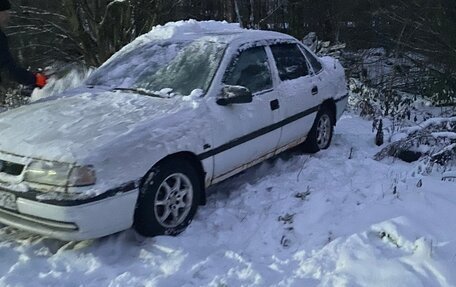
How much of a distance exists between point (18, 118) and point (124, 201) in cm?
125

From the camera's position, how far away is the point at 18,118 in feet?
14.2

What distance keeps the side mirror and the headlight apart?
1.46 m

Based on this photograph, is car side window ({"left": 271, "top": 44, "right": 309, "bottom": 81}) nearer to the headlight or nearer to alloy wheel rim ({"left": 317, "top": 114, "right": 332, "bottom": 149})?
alloy wheel rim ({"left": 317, "top": 114, "right": 332, "bottom": 149})

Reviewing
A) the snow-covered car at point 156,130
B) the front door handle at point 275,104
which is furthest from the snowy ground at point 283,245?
the front door handle at point 275,104

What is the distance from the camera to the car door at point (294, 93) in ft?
18.4

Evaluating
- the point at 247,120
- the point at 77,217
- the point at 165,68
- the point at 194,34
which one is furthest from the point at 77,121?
the point at 194,34

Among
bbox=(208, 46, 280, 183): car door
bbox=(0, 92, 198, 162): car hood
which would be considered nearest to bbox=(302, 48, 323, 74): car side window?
bbox=(208, 46, 280, 183): car door

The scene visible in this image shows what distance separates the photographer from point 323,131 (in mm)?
6578

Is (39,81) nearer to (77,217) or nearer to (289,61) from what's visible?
(77,217)

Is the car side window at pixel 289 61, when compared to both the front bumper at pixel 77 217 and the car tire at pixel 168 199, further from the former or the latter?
the front bumper at pixel 77 217

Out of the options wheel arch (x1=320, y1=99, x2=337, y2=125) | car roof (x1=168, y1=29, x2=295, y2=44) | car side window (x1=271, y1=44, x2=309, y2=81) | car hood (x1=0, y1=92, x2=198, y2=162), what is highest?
car roof (x1=168, y1=29, x2=295, y2=44)

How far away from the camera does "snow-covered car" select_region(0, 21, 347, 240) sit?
3652 mm

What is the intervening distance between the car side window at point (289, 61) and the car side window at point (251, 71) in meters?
0.25

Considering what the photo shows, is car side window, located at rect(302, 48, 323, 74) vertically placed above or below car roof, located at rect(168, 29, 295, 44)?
below
